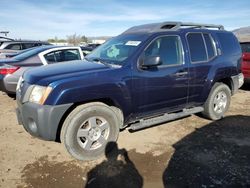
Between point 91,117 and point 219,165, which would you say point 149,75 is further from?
point 219,165

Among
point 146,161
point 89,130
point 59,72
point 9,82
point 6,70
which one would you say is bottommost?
point 146,161

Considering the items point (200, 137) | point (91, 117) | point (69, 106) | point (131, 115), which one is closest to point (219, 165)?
point (200, 137)

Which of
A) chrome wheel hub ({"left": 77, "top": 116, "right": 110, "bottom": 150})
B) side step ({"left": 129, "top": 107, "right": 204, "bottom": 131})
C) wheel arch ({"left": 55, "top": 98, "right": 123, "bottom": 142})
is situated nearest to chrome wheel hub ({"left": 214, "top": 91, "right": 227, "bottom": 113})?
Answer: side step ({"left": 129, "top": 107, "right": 204, "bottom": 131})

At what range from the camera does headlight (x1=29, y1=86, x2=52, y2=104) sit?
147 inches

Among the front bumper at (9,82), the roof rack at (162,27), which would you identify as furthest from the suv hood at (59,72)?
the front bumper at (9,82)

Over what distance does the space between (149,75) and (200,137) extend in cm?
162

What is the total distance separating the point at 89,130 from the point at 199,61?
103 inches

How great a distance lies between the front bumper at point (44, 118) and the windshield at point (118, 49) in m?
1.31

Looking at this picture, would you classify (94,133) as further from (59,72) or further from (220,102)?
(220,102)

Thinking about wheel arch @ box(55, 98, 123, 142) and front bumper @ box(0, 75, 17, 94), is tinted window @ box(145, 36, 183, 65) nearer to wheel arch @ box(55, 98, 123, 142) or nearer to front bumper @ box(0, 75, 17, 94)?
wheel arch @ box(55, 98, 123, 142)

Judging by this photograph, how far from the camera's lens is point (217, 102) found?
20.0 ft

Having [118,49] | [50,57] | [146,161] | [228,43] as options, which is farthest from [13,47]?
[146,161]

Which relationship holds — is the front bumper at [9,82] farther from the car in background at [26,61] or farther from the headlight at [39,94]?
the headlight at [39,94]

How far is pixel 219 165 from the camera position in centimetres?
402
